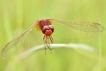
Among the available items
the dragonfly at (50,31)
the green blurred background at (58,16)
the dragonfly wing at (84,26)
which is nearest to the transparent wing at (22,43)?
the dragonfly at (50,31)

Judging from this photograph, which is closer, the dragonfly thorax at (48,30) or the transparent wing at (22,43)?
the transparent wing at (22,43)

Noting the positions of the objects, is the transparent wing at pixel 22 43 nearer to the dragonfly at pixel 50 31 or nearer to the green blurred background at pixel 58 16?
the dragonfly at pixel 50 31

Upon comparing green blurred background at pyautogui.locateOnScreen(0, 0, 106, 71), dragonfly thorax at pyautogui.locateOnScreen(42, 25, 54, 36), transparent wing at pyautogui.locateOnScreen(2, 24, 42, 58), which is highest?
dragonfly thorax at pyautogui.locateOnScreen(42, 25, 54, 36)

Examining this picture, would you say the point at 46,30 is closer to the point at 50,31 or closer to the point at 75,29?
the point at 50,31

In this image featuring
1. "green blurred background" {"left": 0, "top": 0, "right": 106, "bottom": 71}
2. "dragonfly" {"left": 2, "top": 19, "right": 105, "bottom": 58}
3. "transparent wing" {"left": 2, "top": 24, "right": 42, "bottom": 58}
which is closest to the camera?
"transparent wing" {"left": 2, "top": 24, "right": 42, "bottom": 58}

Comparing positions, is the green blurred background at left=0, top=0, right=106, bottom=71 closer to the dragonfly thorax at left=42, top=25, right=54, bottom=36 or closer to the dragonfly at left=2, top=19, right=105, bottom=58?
the dragonfly at left=2, top=19, right=105, bottom=58

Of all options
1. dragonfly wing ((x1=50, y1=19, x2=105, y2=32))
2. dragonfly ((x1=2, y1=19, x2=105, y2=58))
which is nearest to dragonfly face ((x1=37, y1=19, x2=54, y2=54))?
dragonfly ((x1=2, y1=19, x2=105, y2=58))
